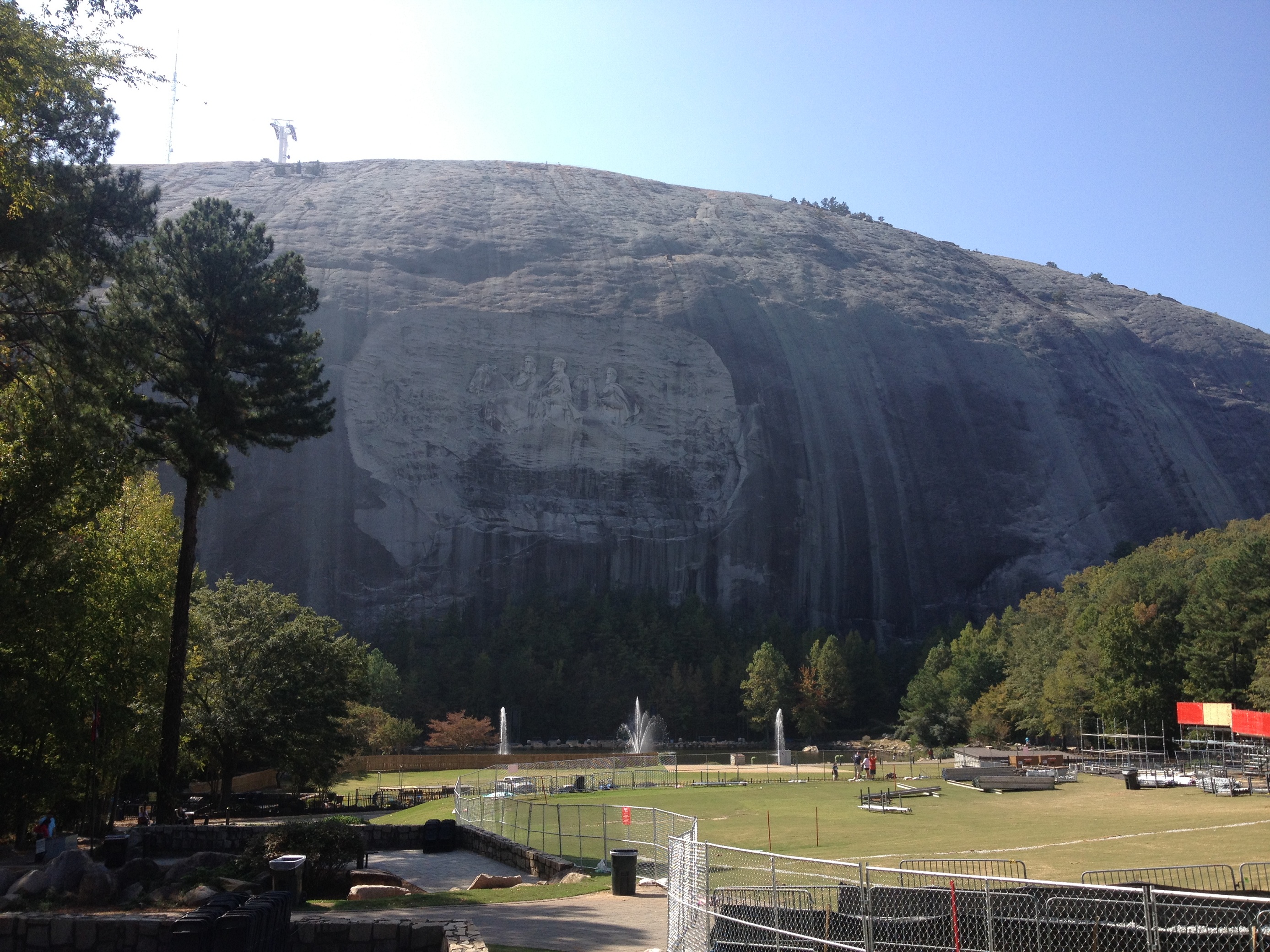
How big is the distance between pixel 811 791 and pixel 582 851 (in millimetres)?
19693

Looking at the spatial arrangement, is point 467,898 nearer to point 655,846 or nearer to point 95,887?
point 655,846

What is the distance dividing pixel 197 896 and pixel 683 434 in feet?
305

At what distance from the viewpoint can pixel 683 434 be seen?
10481 cm

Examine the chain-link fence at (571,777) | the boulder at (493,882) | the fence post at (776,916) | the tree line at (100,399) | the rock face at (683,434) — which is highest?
the rock face at (683,434)

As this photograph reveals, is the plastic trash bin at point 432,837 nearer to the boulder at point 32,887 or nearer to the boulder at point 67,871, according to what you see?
the boulder at point 67,871

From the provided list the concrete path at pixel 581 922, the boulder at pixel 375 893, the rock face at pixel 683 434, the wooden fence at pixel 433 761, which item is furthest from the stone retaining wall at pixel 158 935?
the rock face at pixel 683 434

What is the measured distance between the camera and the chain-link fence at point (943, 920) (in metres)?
8.05

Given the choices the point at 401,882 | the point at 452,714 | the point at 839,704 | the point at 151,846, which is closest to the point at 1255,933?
the point at 401,882

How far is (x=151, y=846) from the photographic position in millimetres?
21109

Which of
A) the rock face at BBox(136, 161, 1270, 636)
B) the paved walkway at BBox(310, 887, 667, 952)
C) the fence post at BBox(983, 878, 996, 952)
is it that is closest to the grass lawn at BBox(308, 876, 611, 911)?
the paved walkway at BBox(310, 887, 667, 952)

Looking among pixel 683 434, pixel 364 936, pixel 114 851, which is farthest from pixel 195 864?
pixel 683 434

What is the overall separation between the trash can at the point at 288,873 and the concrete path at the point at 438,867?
4.76m

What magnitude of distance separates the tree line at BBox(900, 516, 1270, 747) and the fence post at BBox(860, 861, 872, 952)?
47.3 m

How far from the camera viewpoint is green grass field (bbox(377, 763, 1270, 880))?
1988cm
